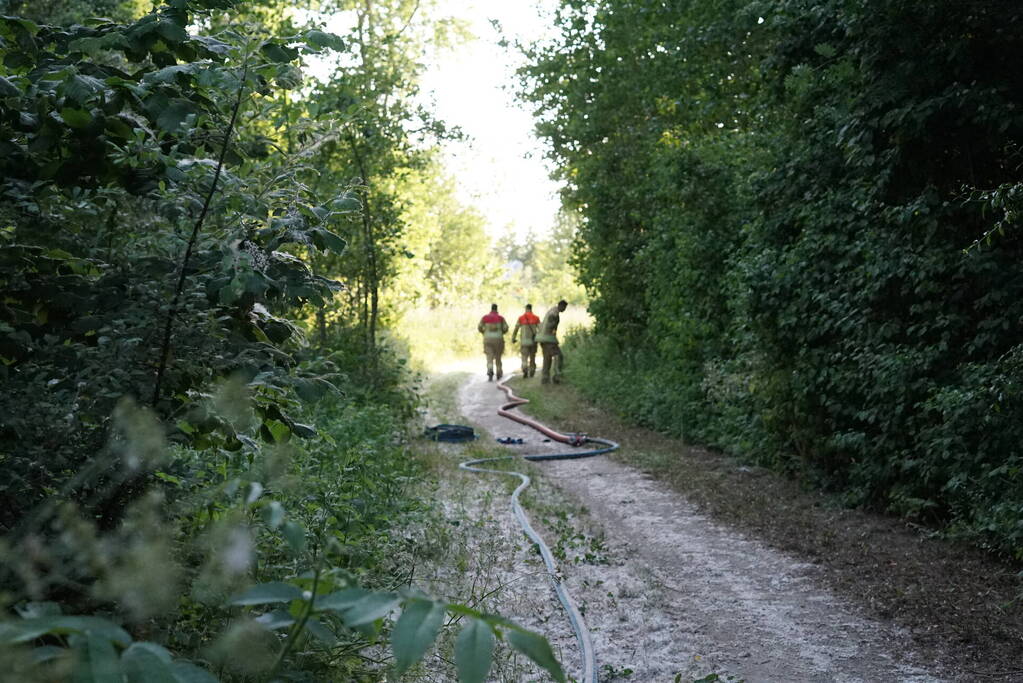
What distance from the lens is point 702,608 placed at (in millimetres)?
6074

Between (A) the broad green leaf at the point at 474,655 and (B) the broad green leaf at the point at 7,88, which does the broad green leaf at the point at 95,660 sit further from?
(B) the broad green leaf at the point at 7,88

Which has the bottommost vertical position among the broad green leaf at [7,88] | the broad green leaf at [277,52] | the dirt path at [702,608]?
the dirt path at [702,608]

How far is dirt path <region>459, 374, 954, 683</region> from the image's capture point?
5.05m

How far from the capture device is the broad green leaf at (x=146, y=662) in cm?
138

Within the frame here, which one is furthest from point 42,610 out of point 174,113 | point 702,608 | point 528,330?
point 528,330

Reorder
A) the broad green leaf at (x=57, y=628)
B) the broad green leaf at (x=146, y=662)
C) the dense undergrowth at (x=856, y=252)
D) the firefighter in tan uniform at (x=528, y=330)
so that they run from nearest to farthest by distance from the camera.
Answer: the broad green leaf at (x=57, y=628)
the broad green leaf at (x=146, y=662)
the dense undergrowth at (x=856, y=252)
the firefighter in tan uniform at (x=528, y=330)

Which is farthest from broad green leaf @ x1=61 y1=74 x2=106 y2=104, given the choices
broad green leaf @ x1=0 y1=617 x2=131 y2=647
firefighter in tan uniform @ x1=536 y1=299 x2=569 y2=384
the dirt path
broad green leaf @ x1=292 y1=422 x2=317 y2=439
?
firefighter in tan uniform @ x1=536 y1=299 x2=569 y2=384

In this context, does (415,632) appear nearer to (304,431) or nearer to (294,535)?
(294,535)

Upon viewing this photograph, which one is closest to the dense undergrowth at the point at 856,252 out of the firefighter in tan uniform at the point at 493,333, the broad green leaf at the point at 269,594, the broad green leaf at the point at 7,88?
the broad green leaf at the point at 7,88

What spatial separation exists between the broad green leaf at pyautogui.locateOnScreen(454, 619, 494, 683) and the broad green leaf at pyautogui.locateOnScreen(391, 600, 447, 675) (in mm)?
46

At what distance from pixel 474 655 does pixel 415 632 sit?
0.09m

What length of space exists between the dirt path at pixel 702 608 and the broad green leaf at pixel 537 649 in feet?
11.5

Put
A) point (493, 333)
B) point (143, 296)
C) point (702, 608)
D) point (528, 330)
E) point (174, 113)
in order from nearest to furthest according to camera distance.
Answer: point (174, 113) → point (143, 296) → point (702, 608) → point (493, 333) → point (528, 330)

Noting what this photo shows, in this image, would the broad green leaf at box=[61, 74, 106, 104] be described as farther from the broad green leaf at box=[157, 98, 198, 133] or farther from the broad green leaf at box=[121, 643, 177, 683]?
the broad green leaf at box=[121, 643, 177, 683]
